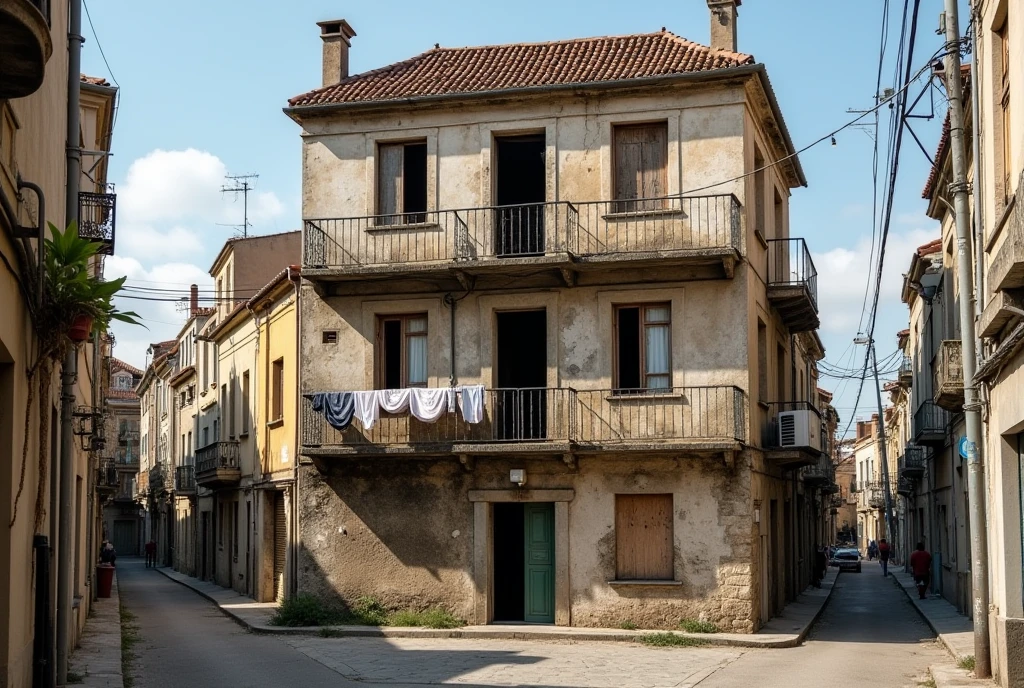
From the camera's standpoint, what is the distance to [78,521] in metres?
22.3

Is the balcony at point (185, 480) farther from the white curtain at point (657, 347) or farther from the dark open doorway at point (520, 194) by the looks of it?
the white curtain at point (657, 347)

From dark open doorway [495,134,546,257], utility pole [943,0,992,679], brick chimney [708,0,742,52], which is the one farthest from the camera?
brick chimney [708,0,742,52]

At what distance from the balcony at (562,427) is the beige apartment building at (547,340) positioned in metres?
0.04

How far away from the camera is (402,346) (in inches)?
950

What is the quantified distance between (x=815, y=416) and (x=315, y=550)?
10.5m

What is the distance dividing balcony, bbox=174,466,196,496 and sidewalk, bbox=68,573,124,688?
48.4ft

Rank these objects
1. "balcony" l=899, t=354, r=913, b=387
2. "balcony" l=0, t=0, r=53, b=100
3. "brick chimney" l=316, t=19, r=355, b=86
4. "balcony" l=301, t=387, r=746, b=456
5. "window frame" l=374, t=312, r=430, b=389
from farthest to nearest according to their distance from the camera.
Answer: "balcony" l=899, t=354, r=913, b=387
"brick chimney" l=316, t=19, r=355, b=86
"window frame" l=374, t=312, r=430, b=389
"balcony" l=301, t=387, r=746, b=456
"balcony" l=0, t=0, r=53, b=100

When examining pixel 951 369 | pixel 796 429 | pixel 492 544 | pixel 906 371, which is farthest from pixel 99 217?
pixel 906 371

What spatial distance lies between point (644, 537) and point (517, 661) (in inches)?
190

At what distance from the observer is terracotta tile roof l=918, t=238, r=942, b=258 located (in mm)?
31616

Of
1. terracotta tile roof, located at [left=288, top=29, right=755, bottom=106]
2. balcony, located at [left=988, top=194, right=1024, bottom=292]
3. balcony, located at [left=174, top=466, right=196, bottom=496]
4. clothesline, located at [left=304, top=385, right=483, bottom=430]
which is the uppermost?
terracotta tile roof, located at [left=288, top=29, right=755, bottom=106]

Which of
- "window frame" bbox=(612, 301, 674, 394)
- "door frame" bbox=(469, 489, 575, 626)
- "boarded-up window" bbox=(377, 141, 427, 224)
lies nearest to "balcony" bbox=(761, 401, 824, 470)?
"window frame" bbox=(612, 301, 674, 394)

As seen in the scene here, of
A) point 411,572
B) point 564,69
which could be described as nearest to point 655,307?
point 564,69

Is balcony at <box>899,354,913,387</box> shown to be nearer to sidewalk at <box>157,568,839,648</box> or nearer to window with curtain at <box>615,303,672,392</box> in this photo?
sidewalk at <box>157,568,839,648</box>
